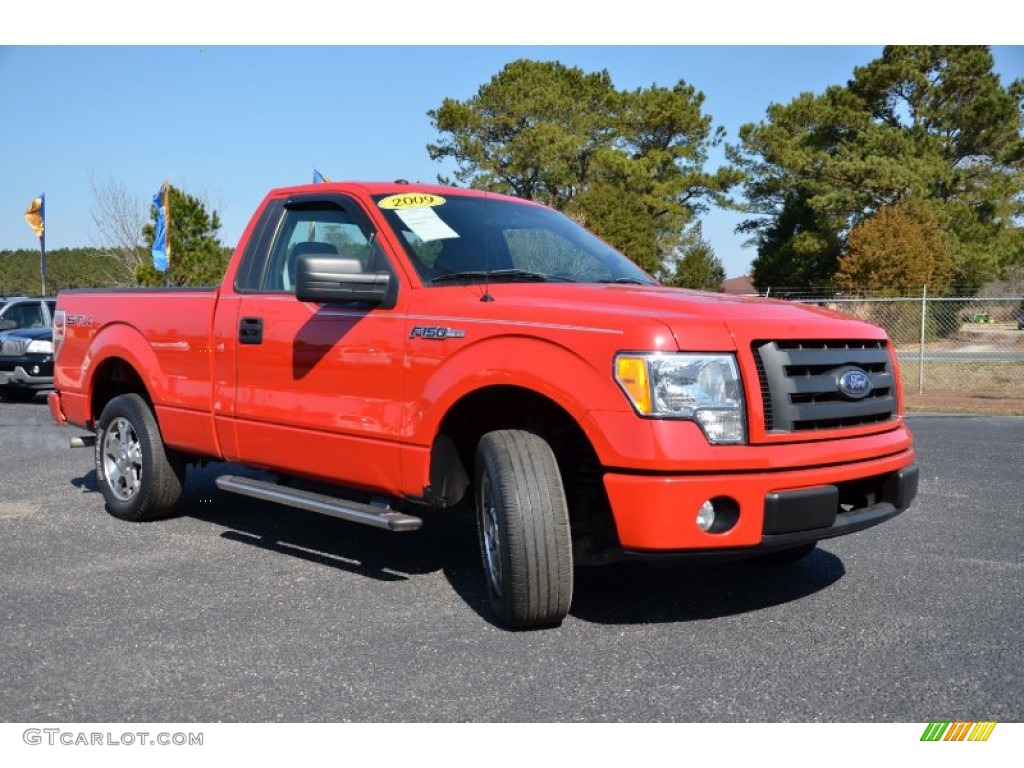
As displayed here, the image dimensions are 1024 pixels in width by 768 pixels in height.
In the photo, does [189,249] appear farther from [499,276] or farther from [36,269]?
[36,269]

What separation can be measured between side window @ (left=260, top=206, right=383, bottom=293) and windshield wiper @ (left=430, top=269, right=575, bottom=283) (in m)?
0.64

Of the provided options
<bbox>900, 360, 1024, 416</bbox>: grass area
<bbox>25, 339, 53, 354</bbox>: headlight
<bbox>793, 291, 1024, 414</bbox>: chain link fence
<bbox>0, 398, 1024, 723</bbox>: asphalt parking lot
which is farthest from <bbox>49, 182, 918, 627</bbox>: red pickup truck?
<bbox>900, 360, 1024, 416</bbox>: grass area

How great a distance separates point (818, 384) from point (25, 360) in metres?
14.5

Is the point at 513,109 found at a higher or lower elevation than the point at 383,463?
higher

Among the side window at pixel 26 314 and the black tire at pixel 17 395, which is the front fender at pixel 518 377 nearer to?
the black tire at pixel 17 395

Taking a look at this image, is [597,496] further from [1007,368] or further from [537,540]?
[1007,368]

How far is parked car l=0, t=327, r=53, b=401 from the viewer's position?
A: 616 inches

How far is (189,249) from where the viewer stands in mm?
25875

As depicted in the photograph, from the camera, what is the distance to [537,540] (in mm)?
4000

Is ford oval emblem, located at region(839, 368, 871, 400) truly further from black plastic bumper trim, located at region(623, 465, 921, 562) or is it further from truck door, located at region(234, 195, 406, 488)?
truck door, located at region(234, 195, 406, 488)

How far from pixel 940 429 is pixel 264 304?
956 cm

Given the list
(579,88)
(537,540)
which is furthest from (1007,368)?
(579,88)

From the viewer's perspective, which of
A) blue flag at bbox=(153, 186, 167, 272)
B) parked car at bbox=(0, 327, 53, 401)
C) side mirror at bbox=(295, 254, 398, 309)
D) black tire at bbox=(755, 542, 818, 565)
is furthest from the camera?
blue flag at bbox=(153, 186, 167, 272)
